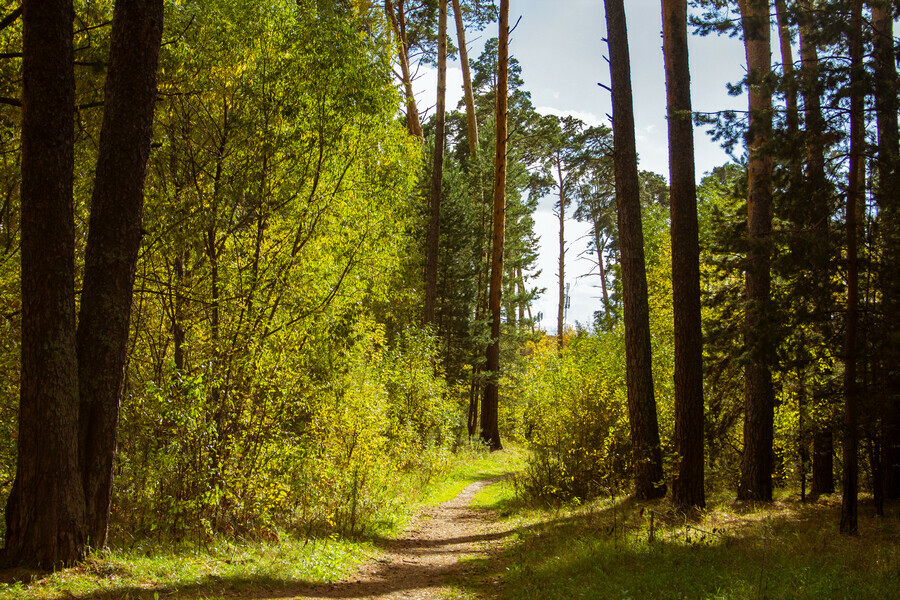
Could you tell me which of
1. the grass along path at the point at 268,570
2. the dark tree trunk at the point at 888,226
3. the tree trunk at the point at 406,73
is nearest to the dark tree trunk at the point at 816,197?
the dark tree trunk at the point at 888,226

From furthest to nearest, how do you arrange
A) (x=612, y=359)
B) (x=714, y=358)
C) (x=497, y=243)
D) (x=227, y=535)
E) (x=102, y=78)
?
(x=497, y=243) < (x=612, y=359) < (x=714, y=358) < (x=102, y=78) < (x=227, y=535)

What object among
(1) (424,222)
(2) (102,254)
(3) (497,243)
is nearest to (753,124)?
(2) (102,254)

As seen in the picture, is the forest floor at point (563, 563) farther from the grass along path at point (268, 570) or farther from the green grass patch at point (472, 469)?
the green grass patch at point (472, 469)

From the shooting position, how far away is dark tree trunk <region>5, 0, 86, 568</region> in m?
5.07

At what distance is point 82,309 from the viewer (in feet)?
18.5

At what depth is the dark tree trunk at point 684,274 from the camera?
28.8 feet

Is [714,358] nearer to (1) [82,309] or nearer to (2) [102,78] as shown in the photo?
(1) [82,309]

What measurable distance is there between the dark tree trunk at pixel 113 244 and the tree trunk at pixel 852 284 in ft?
27.0

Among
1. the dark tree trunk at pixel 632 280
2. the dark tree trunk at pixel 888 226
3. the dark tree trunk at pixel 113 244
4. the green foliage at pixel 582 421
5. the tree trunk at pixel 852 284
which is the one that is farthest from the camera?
the green foliage at pixel 582 421

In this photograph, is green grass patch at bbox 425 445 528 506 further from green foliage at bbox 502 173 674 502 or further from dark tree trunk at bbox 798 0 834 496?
dark tree trunk at bbox 798 0 834 496

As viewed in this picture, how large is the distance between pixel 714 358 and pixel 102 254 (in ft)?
34.4

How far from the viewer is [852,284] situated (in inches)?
285

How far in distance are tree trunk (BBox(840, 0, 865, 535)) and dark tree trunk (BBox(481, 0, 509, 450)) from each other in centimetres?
1249

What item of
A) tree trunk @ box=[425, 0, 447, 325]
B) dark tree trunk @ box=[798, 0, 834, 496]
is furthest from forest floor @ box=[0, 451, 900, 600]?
tree trunk @ box=[425, 0, 447, 325]
